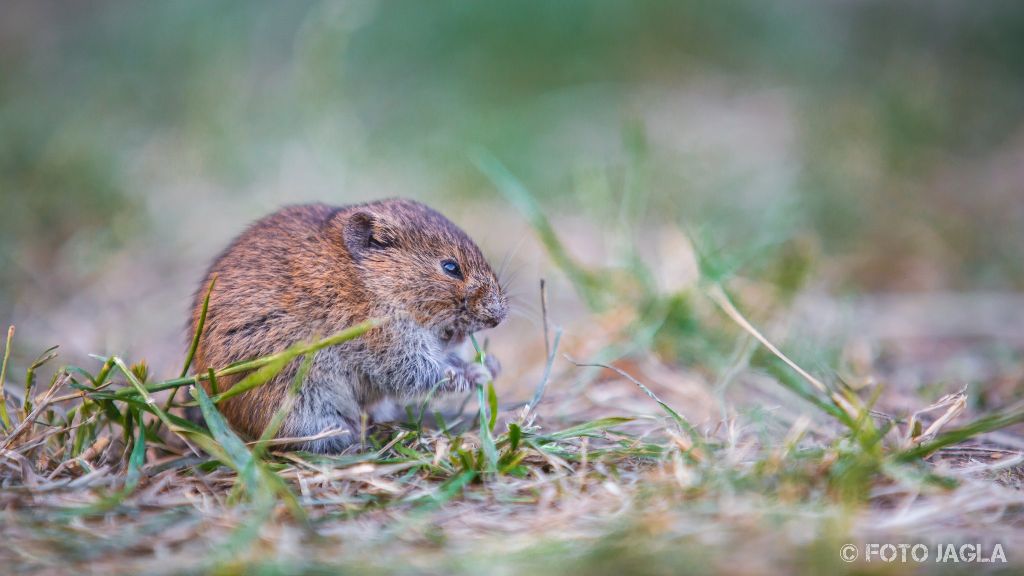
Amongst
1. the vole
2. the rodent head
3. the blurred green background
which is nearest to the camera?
the vole

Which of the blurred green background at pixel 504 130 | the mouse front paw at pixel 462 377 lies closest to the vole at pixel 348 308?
the mouse front paw at pixel 462 377

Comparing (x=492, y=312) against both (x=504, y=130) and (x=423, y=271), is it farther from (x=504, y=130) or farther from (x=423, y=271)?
(x=504, y=130)

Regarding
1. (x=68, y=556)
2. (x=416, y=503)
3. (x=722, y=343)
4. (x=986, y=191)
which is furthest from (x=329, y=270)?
(x=986, y=191)

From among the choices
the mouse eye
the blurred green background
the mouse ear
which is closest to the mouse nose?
the mouse eye

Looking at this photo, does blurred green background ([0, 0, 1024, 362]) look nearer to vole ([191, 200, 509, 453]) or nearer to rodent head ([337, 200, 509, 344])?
vole ([191, 200, 509, 453])

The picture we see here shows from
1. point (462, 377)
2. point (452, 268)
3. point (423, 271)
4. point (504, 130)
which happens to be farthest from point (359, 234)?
point (504, 130)

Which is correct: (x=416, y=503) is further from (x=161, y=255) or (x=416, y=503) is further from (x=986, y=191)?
(x=986, y=191)
